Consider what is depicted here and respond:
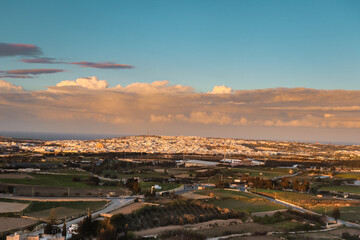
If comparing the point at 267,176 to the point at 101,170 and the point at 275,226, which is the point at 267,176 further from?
the point at 275,226

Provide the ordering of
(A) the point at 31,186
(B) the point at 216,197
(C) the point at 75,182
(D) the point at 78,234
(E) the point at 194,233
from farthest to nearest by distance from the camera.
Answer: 1. (C) the point at 75,182
2. (A) the point at 31,186
3. (B) the point at 216,197
4. (E) the point at 194,233
5. (D) the point at 78,234

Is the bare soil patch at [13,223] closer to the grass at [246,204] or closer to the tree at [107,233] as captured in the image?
the tree at [107,233]

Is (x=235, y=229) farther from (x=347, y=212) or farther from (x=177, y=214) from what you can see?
(x=347, y=212)

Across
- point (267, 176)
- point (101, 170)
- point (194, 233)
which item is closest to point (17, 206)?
point (194, 233)

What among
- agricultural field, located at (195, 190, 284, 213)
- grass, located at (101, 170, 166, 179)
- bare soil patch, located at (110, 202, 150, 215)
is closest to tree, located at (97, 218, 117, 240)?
bare soil patch, located at (110, 202, 150, 215)

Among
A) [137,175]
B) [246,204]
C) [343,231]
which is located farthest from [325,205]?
[137,175]

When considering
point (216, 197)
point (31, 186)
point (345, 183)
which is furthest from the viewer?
point (345, 183)
